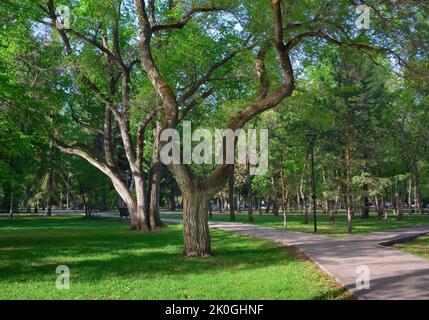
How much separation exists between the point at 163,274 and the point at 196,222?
9.74ft

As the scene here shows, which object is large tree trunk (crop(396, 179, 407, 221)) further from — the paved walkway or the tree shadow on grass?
the tree shadow on grass

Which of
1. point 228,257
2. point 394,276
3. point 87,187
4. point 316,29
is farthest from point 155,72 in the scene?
point 87,187

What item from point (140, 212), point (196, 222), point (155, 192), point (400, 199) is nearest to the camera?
point (196, 222)

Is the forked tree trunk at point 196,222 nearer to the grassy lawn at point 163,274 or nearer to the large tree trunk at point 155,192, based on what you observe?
the grassy lawn at point 163,274

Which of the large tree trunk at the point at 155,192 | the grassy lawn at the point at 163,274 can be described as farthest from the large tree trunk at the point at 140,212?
the grassy lawn at the point at 163,274

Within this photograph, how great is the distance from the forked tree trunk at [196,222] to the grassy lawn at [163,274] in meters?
0.47

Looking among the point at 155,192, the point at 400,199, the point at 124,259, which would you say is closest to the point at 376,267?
the point at 124,259

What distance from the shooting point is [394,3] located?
504 inches

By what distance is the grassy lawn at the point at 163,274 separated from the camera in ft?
26.4

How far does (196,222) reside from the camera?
1311 centimetres

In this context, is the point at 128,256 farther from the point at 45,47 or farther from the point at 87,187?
the point at 87,187

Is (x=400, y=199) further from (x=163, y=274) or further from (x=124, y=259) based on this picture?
(x=163, y=274)

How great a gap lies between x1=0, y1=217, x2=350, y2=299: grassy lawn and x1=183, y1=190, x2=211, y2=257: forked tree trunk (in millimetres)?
469
